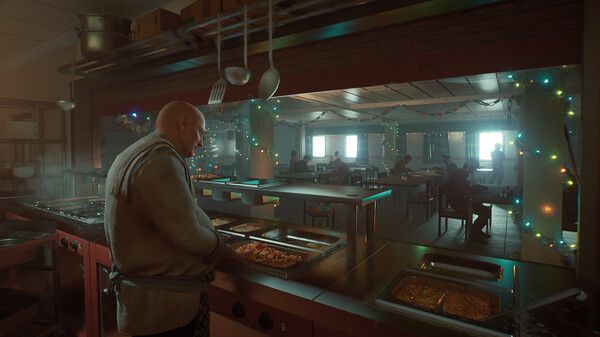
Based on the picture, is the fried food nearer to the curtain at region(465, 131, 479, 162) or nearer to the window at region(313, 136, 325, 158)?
the curtain at region(465, 131, 479, 162)

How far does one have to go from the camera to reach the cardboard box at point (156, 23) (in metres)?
2.74

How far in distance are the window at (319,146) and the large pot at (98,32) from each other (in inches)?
533

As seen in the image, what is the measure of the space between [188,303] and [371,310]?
76 centimetres

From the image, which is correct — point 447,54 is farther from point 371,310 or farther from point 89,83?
point 89,83

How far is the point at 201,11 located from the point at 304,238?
75.5 inches

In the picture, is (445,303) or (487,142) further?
(487,142)

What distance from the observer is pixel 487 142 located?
12352 mm

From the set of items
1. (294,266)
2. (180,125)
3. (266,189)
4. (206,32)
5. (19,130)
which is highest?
(206,32)

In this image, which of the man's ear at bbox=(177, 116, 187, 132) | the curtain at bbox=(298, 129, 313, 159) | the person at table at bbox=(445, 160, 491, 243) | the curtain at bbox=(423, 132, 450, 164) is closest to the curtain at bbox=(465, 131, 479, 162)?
the curtain at bbox=(423, 132, 450, 164)

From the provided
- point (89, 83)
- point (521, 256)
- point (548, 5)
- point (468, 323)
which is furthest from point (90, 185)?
point (521, 256)

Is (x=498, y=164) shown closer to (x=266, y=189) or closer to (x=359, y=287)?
(x=266, y=189)

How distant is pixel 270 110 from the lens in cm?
621

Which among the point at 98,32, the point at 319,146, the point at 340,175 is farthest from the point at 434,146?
the point at 98,32

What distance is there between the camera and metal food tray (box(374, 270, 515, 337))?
1131 mm
